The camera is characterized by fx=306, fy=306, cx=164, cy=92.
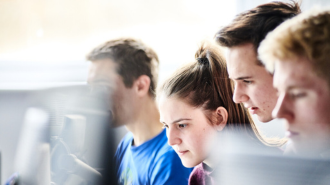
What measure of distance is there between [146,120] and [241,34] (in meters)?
0.56

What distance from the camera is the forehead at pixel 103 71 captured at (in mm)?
1057

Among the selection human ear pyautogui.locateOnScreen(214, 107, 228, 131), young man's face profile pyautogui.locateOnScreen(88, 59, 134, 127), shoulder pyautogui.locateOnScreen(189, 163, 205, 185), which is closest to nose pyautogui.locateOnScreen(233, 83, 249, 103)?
human ear pyautogui.locateOnScreen(214, 107, 228, 131)

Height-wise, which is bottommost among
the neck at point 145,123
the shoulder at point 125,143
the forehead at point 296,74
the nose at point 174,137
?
the shoulder at point 125,143

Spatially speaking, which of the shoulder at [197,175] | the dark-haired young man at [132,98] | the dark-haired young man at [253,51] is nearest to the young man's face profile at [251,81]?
the dark-haired young man at [253,51]

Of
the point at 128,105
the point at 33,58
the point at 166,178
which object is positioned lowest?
the point at 166,178

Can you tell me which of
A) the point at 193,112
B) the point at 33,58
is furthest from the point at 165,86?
the point at 33,58

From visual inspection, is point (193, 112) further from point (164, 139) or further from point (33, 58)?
point (33, 58)

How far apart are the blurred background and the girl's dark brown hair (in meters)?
0.29

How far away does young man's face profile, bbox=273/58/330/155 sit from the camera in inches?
17.7

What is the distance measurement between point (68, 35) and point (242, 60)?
3.74ft

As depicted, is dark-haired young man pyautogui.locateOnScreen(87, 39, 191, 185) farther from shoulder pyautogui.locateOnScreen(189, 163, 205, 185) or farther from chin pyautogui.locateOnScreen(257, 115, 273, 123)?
chin pyautogui.locateOnScreen(257, 115, 273, 123)

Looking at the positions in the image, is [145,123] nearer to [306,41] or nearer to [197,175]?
[197,175]

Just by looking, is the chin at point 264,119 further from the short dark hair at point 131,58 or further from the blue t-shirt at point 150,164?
the short dark hair at point 131,58

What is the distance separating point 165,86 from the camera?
2.60 feet
